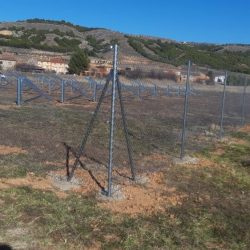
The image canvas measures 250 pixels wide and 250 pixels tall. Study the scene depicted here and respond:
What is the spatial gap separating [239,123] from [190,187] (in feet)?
46.1

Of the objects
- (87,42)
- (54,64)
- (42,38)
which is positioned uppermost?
(42,38)

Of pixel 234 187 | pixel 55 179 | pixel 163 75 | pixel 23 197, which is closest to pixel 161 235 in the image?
pixel 23 197

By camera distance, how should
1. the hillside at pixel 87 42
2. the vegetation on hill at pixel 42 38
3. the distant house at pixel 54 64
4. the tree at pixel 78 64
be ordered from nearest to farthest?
the tree at pixel 78 64 < the distant house at pixel 54 64 < the hillside at pixel 87 42 < the vegetation on hill at pixel 42 38

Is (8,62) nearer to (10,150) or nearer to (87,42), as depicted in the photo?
(10,150)

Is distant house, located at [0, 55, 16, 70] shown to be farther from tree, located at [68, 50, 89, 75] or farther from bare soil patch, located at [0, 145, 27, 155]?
bare soil patch, located at [0, 145, 27, 155]

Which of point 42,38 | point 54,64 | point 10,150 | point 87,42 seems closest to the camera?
point 10,150

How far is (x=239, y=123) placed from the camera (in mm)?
22516

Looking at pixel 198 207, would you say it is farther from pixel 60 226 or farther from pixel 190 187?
pixel 60 226

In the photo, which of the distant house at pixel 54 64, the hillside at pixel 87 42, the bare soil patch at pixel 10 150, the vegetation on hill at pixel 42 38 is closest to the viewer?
the bare soil patch at pixel 10 150

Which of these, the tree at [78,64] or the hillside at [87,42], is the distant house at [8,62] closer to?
the tree at [78,64]

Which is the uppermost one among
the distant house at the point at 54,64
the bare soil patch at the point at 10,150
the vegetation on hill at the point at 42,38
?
the vegetation on hill at the point at 42,38

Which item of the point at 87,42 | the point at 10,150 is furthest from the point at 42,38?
the point at 10,150

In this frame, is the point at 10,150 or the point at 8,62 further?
the point at 8,62

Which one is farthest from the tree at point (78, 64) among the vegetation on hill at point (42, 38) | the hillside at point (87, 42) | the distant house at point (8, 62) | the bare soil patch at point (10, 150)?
the bare soil patch at point (10, 150)
